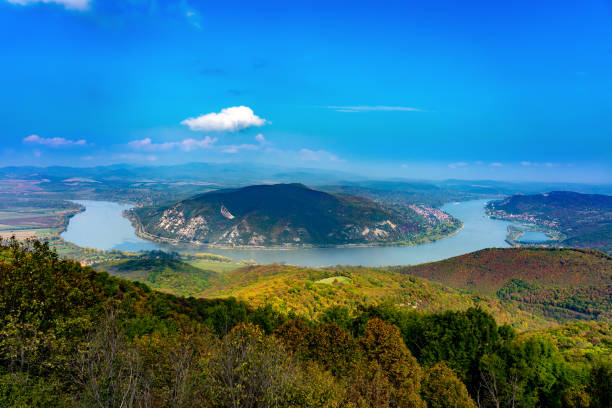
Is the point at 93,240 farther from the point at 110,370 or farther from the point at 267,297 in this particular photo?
the point at 110,370

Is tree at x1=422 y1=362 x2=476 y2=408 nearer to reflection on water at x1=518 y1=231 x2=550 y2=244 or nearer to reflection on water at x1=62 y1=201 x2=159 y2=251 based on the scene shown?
reflection on water at x1=62 y1=201 x2=159 y2=251

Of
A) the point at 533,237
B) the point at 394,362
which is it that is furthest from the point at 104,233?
the point at 533,237

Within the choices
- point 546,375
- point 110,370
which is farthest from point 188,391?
point 546,375

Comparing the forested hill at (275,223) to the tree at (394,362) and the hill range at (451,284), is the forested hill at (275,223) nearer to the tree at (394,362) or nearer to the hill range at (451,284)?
the hill range at (451,284)

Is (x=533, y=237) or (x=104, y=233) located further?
(x=533, y=237)

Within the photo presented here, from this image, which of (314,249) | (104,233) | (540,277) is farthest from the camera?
(314,249)

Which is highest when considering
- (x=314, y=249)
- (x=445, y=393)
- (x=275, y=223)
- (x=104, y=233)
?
(x=445, y=393)

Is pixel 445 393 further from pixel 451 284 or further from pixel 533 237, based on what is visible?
pixel 533 237
